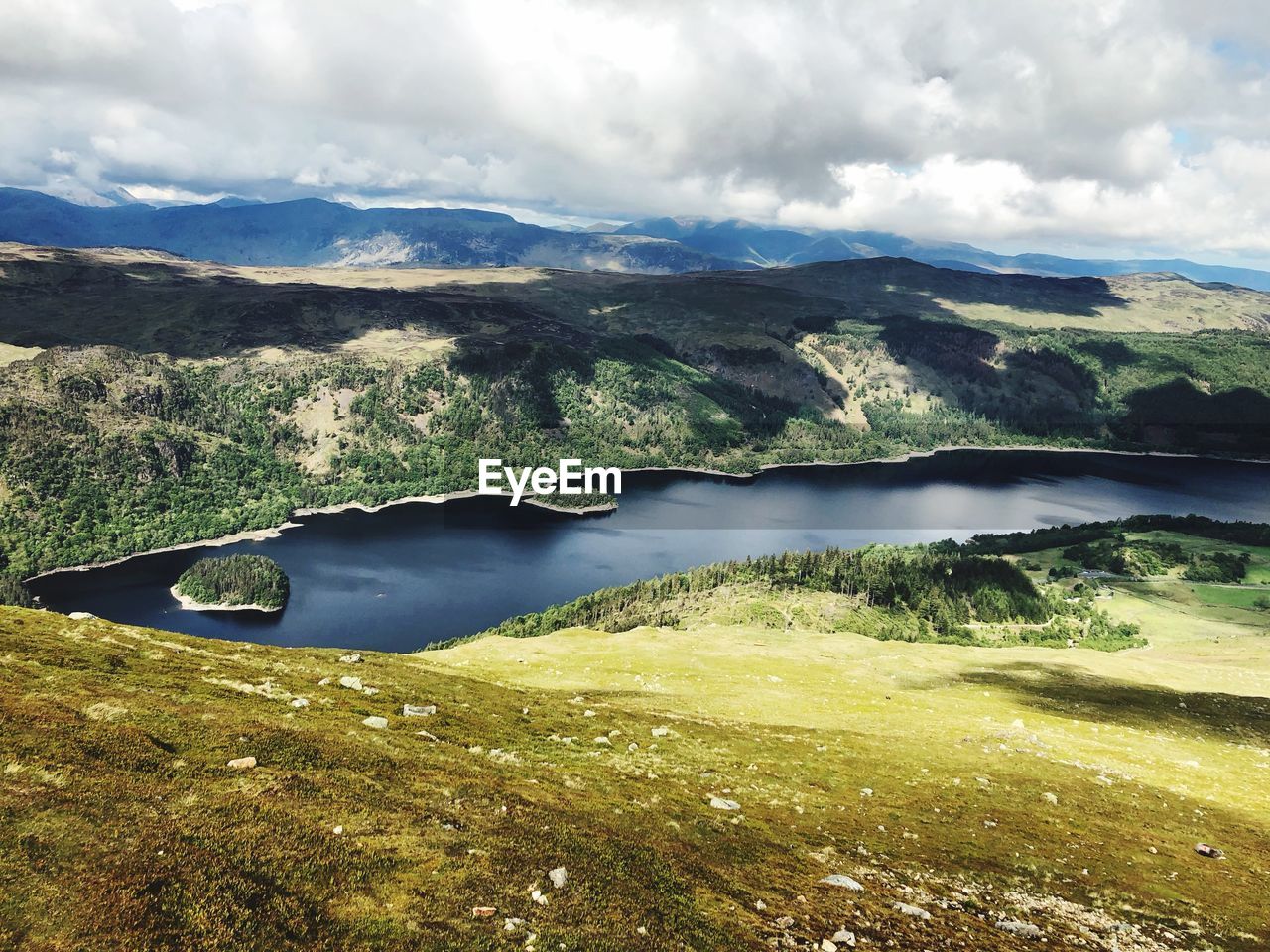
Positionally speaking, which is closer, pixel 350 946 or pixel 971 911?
pixel 350 946

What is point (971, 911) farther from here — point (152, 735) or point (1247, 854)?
point (152, 735)

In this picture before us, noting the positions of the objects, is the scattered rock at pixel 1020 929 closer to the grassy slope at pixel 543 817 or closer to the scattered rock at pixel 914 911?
the grassy slope at pixel 543 817

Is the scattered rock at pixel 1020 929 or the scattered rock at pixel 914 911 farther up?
the scattered rock at pixel 914 911

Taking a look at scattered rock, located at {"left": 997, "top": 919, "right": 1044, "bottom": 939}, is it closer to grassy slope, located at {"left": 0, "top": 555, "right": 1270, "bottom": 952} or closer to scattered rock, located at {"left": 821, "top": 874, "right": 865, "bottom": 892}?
grassy slope, located at {"left": 0, "top": 555, "right": 1270, "bottom": 952}

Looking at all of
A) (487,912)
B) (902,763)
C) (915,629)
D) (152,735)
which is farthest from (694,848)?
(915,629)

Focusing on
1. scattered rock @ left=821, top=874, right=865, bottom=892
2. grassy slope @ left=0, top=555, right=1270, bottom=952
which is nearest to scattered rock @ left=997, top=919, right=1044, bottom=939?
grassy slope @ left=0, top=555, right=1270, bottom=952

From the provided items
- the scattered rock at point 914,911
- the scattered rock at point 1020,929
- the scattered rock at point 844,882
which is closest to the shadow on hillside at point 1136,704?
the scattered rock at point 1020,929

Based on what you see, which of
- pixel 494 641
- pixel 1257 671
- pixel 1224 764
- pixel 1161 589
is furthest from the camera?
pixel 1161 589
